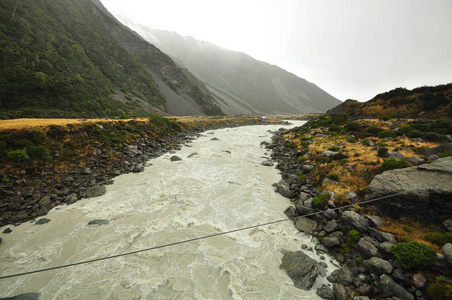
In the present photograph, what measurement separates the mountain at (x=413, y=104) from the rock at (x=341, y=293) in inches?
1044

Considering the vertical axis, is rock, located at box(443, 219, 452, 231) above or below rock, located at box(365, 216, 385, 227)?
above

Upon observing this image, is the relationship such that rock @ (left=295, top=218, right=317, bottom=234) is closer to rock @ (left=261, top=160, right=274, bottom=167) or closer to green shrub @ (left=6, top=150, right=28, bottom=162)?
rock @ (left=261, top=160, right=274, bottom=167)

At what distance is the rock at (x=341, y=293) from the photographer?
5789mm

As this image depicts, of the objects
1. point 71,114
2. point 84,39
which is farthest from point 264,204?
point 84,39

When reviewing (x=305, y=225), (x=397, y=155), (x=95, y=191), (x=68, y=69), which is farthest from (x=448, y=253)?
(x=68, y=69)

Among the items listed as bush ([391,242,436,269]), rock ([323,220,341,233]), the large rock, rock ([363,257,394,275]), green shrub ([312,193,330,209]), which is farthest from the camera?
green shrub ([312,193,330,209])

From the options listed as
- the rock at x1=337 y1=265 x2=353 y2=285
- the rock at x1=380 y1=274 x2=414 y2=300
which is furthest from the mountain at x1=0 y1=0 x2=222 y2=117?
the rock at x1=380 y1=274 x2=414 y2=300

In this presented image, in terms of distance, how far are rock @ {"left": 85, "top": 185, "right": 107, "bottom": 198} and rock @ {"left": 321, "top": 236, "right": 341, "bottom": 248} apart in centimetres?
1464

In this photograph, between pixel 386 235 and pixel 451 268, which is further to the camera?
pixel 386 235

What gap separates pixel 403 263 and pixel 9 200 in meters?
19.3

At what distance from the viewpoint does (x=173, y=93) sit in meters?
83.3

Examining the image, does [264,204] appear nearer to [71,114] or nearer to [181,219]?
[181,219]

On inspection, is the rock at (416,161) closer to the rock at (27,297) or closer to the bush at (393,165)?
the bush at (393,165)

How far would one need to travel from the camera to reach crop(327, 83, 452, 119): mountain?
20342 mm
